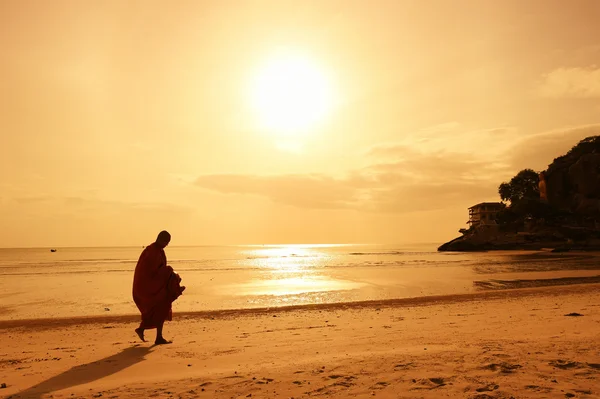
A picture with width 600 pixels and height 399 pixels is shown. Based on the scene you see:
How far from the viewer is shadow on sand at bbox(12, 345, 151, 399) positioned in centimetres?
573

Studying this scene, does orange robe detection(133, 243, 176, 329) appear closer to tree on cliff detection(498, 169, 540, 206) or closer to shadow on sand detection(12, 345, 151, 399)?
shadow on sand detection(12, 345, 151, 399)

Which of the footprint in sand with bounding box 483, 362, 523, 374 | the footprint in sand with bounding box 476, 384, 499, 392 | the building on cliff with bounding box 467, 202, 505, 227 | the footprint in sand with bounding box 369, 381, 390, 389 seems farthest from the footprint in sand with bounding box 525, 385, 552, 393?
the building on cliff with bounding box 467, 202, 505, 227

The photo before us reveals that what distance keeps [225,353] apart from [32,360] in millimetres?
3879

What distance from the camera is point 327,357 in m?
7.08

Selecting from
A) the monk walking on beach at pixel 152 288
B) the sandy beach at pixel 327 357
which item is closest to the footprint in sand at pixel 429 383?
the sandy beach at pixel 327 357

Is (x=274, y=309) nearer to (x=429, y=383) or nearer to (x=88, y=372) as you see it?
(x=88, y=372)

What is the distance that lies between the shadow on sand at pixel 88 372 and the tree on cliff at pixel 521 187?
4674 inches

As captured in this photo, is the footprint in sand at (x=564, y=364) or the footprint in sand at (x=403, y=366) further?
the footprint in sand at (x=403, y=366)

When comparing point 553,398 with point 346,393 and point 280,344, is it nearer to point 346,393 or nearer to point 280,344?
point 346,393

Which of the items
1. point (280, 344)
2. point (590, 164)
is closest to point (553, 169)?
point (590, 164)

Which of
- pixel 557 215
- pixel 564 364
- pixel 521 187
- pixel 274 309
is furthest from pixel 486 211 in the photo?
pixel 564 364

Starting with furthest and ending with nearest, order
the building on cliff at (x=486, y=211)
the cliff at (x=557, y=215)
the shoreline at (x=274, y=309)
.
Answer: the building on cliff at (x=486, y=211) → the cliff at (x=557, y=215) → the shoreline at (x=274, y=309)

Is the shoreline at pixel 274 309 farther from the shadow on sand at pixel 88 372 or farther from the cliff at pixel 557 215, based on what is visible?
the cliff at pixel 557 215

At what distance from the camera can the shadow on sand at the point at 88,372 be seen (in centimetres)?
573
